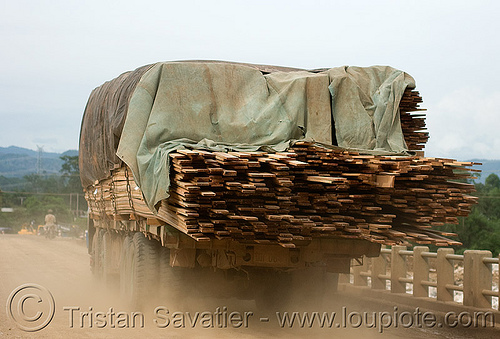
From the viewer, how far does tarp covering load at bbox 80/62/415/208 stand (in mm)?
8789

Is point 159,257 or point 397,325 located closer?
point 159,257

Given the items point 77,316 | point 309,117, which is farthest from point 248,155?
point 77,316

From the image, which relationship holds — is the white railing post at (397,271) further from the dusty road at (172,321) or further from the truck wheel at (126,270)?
the truck wheel at (126,270)

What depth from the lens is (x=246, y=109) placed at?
373 inches

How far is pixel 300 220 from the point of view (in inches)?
308

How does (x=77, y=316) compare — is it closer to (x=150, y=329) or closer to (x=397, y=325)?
(x=150, y=329)

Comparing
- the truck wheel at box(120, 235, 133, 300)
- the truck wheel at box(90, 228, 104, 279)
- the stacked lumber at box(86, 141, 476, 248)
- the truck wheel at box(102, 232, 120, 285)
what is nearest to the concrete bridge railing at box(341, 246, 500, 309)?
the stacked lumber at box(86, 141, 476, 248)

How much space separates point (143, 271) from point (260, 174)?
10.7ft

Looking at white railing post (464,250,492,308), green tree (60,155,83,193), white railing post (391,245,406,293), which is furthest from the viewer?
green tree (60,155,83,193)

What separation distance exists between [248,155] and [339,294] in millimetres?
8402

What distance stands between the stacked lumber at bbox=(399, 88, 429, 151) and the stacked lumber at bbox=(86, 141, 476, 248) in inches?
78.7

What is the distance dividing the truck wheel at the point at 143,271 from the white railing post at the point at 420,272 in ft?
18.6

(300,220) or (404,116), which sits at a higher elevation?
(404,116)

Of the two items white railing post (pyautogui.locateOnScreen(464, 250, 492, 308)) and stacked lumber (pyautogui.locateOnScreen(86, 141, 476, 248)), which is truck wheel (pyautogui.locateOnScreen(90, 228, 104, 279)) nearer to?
stacked lumber (pyautogui.locateOnScreen(86, 141, 476, 248))
